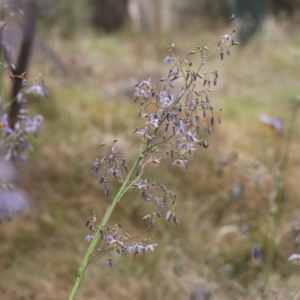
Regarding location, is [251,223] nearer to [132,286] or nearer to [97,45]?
[132,286]

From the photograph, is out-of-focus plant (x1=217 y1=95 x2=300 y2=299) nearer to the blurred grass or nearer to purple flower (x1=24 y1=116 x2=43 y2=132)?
the blurred grass

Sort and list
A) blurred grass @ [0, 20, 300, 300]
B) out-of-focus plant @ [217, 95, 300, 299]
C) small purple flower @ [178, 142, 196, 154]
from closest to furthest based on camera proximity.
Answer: small purple flower @ [178, 142, 196, 154] → out-of-focus plant @ [217, 95, 300, 299] → blurred grass @ [0, 20, 300, 300]

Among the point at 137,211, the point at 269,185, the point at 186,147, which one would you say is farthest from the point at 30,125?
the point at 269,185

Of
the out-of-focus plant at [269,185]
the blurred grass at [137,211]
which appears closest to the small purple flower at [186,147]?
the out-of-focus plant at [269,185]

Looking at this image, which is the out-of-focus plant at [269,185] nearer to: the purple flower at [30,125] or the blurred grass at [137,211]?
the blurred grass at [137,211]

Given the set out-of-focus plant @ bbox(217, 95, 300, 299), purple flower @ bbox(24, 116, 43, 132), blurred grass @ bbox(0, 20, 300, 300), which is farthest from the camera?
blurred grass @ bbox(0, 20, 300, 300)

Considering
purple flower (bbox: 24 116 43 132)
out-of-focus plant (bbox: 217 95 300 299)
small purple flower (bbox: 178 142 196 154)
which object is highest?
out-of-focus plant (bbox: 217 95 300 299)

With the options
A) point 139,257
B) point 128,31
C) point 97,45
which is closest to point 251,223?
point 139,257

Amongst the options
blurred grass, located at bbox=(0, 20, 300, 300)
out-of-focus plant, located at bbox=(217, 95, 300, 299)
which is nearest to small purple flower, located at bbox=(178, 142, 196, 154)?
out-of-focus plant, located at bbox=(217, 95, 300, 299)

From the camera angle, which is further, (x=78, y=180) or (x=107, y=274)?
(x=78, y=180)
